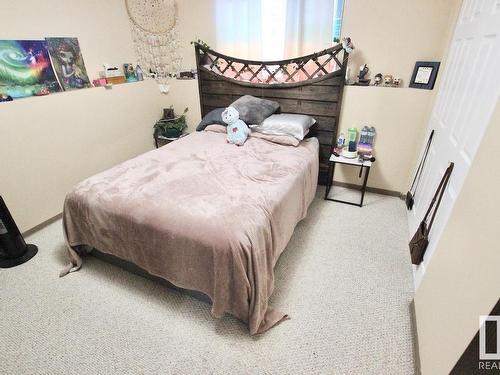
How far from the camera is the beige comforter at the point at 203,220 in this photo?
1365mm

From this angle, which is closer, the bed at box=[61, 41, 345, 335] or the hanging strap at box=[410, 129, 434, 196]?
the bed at box=[61, 41, 345, 335]

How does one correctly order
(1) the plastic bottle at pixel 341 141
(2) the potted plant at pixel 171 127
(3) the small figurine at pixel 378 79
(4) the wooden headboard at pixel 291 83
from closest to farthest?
(3) the small figurine at pixel 378 79 < (4) the wooden headboard at pixel 291 83 < (1) the plastic bottle at pixel 341 141 < (2) the potted plant at pixel 171 127

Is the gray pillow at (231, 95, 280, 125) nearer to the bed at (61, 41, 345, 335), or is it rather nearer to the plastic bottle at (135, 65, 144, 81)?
the bed at (61, 41, 345, 335)

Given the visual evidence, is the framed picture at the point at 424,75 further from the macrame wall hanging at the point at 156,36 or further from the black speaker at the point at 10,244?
the black speaker at the point at 10,244

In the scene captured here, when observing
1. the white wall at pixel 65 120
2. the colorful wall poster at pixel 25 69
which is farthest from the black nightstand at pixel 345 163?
the colorful wall poster at pixel 25 69

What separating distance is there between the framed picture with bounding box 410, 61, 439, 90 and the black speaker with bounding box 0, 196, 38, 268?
138 inches

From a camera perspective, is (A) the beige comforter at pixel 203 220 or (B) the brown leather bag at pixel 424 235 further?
(B) the brown leather bag at pixel 424 235

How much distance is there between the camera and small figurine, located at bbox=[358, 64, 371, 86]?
2.50 meters

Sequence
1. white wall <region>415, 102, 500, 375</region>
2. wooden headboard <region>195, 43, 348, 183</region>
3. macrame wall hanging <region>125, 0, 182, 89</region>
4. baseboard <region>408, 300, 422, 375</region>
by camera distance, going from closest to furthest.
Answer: white wall <region>415, 102, 500, 375</region> → baseboard <region>408, 300, 422, 375</region> → wooden headboard <region>195, 43, 348, 183</region> → macrame wall hanging <region>125, 0, 182, 89</region>

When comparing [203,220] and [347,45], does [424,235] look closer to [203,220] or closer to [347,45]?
[203,220]

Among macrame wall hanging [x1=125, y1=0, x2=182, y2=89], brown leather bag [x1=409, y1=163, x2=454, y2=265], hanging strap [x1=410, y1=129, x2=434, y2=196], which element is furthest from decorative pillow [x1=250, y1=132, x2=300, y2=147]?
macrame wall hanging [x1=125, y1=0, x2=182, y2=89]

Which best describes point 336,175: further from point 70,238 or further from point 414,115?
point 70,238

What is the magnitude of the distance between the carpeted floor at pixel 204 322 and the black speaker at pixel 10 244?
0.09 metres

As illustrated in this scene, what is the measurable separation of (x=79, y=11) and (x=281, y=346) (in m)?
3.39
